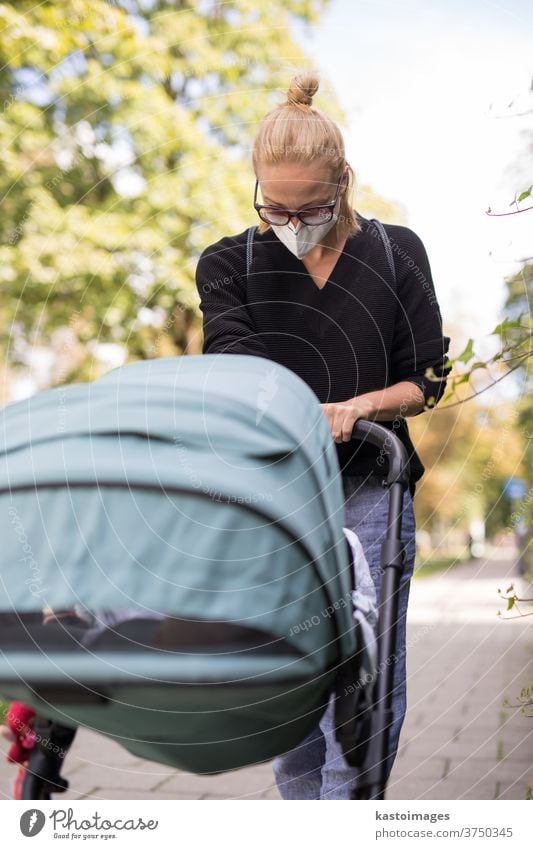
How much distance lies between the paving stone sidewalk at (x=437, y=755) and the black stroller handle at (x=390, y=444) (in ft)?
5.11

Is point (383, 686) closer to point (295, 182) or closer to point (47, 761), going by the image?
point (47, 761)

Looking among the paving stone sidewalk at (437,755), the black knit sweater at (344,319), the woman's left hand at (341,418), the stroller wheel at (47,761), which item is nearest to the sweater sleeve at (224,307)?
A: the black knit sweater at (344,319)

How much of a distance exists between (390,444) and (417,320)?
1.38 ft

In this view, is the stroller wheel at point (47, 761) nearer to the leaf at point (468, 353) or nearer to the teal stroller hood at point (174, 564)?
the teal stroller hood at point (174, 564)

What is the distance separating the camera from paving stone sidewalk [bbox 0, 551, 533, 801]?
3357mm

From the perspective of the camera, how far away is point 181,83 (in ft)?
25.7

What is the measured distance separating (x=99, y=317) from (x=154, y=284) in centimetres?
87

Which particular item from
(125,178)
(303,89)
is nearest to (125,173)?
(125,178)

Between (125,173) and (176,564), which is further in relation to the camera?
(125,173)
